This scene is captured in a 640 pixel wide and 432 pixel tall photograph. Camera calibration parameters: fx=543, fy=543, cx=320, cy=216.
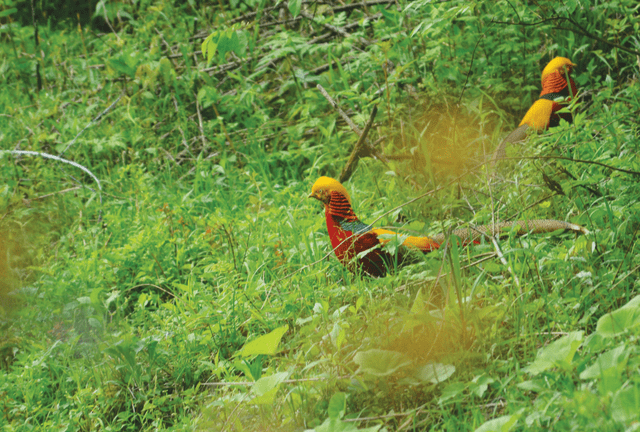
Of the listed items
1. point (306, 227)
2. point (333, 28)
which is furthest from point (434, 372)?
point (333, 28)

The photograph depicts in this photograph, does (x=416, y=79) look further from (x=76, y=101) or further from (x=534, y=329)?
(x=76, y=101)

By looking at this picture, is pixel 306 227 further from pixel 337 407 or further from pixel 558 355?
pixel 558 355

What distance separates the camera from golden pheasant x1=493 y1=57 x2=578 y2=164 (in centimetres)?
310

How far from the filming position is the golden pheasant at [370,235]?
2.28 m

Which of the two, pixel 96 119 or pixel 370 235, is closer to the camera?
pixel 370 235

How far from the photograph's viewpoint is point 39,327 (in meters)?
2.80

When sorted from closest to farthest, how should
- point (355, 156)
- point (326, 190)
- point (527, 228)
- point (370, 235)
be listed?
point (527, 228)
point (370, 235)
point (326, 190)
point (355, 156)

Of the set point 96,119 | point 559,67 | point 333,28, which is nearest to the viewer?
point 559,67

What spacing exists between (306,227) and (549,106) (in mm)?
1558

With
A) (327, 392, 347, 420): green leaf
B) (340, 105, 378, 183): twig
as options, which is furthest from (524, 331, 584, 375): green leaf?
Answer: (340, 105, 378, 183): twig

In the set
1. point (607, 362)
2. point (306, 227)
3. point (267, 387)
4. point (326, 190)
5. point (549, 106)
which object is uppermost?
point (549, 106)

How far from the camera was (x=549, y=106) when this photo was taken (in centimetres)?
312

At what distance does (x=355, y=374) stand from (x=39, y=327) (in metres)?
1.91

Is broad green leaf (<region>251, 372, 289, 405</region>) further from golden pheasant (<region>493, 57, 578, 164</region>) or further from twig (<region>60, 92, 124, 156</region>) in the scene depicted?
twig (<region>60, 92, 124, 156</region>)
